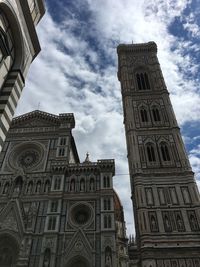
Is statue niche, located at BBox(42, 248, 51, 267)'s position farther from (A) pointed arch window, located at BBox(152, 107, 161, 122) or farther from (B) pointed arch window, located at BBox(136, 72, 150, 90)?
(B) pointed arch window, located at BBox(136, 72, 150, 90)

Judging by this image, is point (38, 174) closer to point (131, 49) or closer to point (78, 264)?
point (78, 264)

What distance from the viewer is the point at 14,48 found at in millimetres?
8992

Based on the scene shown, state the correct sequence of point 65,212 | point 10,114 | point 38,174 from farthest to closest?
point 38,174 → point 65,212 → point 10,114

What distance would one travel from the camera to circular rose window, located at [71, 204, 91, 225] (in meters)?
23.0

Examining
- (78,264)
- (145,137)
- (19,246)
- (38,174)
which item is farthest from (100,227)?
(145,137)

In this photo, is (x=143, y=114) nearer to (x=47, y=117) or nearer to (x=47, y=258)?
(x=47, y=117)

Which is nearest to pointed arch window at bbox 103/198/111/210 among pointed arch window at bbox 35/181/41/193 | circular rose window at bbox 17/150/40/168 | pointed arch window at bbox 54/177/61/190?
pointed arch window at bbox 54/177/61/190

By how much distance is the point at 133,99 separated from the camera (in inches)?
1252

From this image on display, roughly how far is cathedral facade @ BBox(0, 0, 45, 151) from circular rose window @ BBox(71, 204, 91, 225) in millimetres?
16522

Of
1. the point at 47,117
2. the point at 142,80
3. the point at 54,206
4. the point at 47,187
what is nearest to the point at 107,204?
the point at 54,206

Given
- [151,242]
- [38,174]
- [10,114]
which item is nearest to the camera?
[10,114]

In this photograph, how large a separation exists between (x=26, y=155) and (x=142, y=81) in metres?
17.5

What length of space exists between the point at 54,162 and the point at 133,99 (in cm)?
1252

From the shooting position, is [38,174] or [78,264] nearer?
[78,264]
